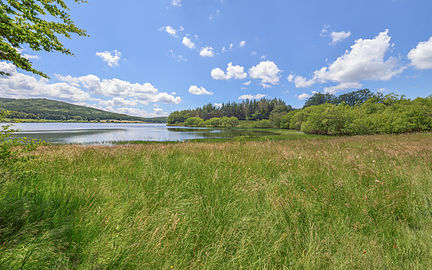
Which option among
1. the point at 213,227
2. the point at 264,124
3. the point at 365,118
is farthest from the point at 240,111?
the point at 213,227

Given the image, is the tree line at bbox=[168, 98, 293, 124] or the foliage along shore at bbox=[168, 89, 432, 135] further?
the tree line at bbox=[168, 98, 293, 124]

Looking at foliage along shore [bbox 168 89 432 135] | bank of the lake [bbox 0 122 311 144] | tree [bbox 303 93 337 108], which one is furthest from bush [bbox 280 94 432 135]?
tree [bbox 303 93 337 108]

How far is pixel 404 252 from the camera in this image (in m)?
1.79

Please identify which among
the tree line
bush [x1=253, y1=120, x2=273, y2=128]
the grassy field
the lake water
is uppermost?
the tree line

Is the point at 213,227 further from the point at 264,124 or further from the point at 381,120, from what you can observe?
the point at 264,124

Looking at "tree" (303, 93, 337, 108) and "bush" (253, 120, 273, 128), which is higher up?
"tree" (303, 93, 337, 108)

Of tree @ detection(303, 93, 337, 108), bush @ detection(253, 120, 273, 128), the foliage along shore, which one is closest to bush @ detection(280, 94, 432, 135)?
the foliage along shore

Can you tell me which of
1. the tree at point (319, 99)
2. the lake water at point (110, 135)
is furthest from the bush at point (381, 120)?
the tree at point (319, 99)

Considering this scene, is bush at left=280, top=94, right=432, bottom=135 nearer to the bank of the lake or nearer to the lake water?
the bank of the lake

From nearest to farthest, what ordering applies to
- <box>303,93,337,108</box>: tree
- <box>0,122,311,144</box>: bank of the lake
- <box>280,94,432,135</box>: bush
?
1. <box>280,94,432,135</box>: bush
2. <box>0,122,311,144</box>: bank of the lake
3. <box>303,93,337,108</box>: tree

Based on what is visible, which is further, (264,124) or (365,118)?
(264,124)

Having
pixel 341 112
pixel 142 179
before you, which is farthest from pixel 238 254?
pixel 341 112

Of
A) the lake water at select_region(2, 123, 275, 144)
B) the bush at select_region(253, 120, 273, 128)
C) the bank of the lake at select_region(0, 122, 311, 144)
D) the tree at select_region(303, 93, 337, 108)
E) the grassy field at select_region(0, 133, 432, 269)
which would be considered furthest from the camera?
the tree at select_region(303, 93, 337, 108)

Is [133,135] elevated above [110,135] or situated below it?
above
